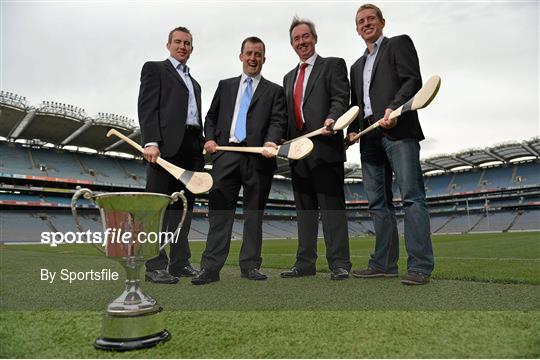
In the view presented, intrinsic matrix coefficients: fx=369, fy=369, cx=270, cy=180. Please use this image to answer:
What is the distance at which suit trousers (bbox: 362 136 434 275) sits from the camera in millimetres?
3008

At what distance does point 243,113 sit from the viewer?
3500mm

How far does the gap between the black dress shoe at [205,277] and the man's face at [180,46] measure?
1991mm

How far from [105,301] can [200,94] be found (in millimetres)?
2175

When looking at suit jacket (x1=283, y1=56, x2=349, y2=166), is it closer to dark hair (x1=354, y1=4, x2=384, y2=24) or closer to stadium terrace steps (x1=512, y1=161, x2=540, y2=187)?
dark hair (x1=354, y1=4, x2=384, y2=24)

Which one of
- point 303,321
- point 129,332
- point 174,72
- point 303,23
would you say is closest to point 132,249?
point 129,332

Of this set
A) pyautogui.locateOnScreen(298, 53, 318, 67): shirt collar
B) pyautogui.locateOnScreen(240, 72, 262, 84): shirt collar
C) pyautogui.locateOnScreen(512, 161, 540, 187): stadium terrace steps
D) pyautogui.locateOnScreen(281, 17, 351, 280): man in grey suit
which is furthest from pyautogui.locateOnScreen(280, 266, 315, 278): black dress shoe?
pyautogui.locateOnScreen(512, 161, 540, 187): stadium terrace steps

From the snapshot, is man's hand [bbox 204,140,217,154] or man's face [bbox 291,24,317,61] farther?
man's face [bbox 291,24,317,61]

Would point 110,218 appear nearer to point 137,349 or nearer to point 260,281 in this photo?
point 137,349

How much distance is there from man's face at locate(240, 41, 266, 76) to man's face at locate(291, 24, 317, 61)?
361 mm

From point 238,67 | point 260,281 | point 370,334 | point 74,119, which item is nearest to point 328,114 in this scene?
point 238,67

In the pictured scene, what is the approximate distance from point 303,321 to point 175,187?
2.05 m

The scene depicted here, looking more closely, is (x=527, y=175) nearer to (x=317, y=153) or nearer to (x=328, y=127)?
(x=317, y=153)

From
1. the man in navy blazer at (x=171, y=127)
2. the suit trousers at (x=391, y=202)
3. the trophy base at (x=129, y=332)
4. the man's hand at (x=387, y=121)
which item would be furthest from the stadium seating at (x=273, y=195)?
the trophy base at (x=129, y=332)

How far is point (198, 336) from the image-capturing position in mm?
1572
